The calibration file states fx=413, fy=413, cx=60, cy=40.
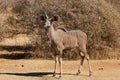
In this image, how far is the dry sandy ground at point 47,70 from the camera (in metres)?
16.8

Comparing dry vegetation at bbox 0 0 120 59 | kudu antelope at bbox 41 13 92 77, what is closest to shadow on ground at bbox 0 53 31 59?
dry vegetation at bbox 0 0 120 59

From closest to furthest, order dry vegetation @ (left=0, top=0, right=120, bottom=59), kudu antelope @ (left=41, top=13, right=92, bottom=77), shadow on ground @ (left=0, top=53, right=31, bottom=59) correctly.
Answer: kudu antelope @ (left=41, top=13, right=92, bottom=77) < dry vegetation @ (left=0, top=0, right=120, bottom=59) < shadow on ground @ (left=0, top=53, right=31, bottom=59)

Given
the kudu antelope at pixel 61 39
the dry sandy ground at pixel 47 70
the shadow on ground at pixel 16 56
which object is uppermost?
the kudu antelope at pixel 61 39

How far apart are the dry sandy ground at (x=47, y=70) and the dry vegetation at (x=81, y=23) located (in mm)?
1446

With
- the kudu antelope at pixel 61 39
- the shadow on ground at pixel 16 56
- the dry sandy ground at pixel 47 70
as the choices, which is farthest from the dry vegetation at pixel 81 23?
the kudu antelope at pixel 61 39

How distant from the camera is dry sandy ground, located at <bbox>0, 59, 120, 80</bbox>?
16.8m

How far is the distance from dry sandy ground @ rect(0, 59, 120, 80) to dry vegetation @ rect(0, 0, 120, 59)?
4.75 feet

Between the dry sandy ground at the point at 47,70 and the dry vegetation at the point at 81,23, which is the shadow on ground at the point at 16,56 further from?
the dry sandy ground at the point at 47,70

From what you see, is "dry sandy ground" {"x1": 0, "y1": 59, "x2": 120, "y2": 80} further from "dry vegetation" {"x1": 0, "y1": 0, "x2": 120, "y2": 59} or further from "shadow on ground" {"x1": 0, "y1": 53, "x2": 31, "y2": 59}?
"dry vegetation" {"x1": 0, "y1": 0, "x2": 120, "y2": 59}

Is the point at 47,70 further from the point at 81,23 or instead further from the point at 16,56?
the point at 16,56

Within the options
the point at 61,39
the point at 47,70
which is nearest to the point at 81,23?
the point at 47,70

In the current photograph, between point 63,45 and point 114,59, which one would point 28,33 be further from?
point 63,45

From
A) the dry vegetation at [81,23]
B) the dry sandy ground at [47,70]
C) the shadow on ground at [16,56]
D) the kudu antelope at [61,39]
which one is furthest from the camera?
the shadow on ground at [16,56]

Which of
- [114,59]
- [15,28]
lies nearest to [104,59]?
[114,59]
